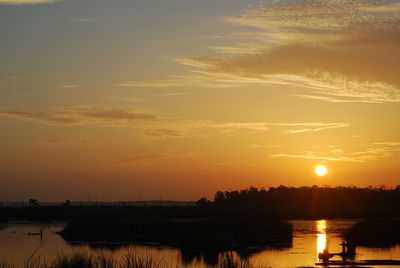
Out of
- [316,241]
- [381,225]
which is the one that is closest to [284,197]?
[381,225]

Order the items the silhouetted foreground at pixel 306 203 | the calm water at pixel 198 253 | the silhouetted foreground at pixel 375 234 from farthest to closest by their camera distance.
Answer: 1. the silhouetted foreground at pixel 306 203
2. the silhouetted foreground at pixel 375 234
3. the calm water at pixel 198 253

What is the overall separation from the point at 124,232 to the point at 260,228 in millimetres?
13863

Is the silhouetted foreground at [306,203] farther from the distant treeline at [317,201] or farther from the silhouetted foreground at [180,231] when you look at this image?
the silhouetted foreground at [180,231]

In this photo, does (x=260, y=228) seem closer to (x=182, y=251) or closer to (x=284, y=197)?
(x=182, y=251)

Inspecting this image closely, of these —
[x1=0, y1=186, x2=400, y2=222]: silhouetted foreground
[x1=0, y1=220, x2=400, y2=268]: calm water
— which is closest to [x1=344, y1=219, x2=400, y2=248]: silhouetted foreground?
[x1=0, y1=220, x2=400, y2=268]: calm water

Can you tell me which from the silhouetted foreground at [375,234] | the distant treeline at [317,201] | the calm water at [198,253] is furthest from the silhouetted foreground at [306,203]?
the calm water at [198,253]

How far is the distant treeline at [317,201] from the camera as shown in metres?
128

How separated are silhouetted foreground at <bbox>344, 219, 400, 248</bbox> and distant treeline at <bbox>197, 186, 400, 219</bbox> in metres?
51.4

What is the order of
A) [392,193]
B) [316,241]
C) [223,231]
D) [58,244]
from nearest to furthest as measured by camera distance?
[58,244], [316,241], [223,231], [392,193]

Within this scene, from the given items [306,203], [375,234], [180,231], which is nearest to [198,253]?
[180,231]

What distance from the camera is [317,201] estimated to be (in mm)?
147250

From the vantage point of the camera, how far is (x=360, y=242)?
5525cm

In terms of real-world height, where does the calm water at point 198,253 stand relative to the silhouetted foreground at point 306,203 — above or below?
below

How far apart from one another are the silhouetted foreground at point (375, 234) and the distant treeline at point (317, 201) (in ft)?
169
